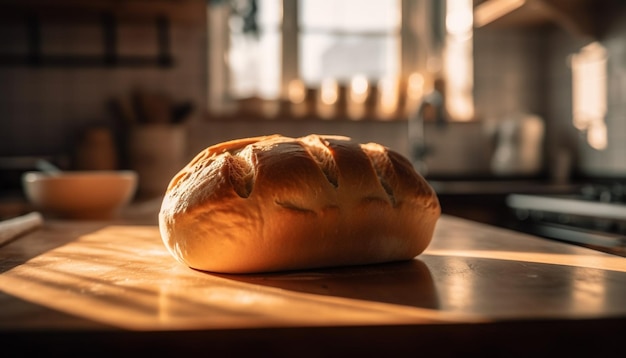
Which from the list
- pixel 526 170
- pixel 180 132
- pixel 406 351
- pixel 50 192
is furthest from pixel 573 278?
pixel 526 170

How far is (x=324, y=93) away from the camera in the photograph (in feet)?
9.79

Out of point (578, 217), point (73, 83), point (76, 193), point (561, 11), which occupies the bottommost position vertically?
point (578, 217)

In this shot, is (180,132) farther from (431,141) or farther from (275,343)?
(275,343)

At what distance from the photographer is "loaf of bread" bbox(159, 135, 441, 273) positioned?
0.72 m

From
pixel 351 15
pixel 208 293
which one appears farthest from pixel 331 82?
pixel 208 293

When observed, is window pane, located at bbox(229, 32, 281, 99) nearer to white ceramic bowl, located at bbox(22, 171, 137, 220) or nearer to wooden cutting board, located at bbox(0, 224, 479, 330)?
white ceramic bowl, located at bbox(22, 171, 137, 220)

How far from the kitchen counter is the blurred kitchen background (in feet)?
5.64

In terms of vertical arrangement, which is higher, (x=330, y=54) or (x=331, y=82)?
(x=330, y=54)

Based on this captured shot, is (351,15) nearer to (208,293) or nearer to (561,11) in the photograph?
(561,11)

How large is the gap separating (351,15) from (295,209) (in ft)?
8.14

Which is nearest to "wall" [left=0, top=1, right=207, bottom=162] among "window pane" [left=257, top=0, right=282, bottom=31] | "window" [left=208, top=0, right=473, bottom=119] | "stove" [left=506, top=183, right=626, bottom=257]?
"window" [left=208, top=0, right=473, bottom=119]

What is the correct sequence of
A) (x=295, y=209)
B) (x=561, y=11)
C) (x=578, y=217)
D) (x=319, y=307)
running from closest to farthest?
(x=319, y=307) → (x=295, y=209) → (x=578, y=217) → (x=561, y=11)

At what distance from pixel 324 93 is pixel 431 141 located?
1.84ft

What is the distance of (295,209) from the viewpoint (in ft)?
2.44
